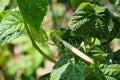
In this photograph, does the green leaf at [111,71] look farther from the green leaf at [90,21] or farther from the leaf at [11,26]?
the leaf at [11,26]

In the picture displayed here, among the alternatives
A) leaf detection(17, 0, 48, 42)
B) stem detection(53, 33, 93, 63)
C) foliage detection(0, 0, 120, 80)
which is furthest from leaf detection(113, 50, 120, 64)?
leaf detection(17, 0, 48, 42)

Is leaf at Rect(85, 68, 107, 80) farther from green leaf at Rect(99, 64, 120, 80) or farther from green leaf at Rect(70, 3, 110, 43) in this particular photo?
green leaf at Rect(70, 3, 110, 43)

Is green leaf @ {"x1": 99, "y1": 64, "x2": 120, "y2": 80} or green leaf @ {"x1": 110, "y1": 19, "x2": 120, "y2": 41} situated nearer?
green leaf @ {"x1": 99, "y1": 64, "x2": 120, "y2": 80}

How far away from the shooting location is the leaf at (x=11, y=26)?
3.25 feet

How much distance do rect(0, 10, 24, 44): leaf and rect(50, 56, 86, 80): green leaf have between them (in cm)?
14

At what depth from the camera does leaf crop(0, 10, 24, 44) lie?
99 centimetres

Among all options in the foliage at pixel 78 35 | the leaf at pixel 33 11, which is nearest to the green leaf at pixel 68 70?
the foliage at pixel 78 35

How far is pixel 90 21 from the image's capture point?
1.02 meters

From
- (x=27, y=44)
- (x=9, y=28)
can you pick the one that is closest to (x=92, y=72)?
(x=9, y=28)

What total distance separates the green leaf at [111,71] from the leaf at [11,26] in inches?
9.6

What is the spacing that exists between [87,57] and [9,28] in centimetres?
23

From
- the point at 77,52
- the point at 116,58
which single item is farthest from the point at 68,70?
the point at 116,58

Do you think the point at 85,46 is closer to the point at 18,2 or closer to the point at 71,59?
the point at 71,59

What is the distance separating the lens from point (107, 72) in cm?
95
